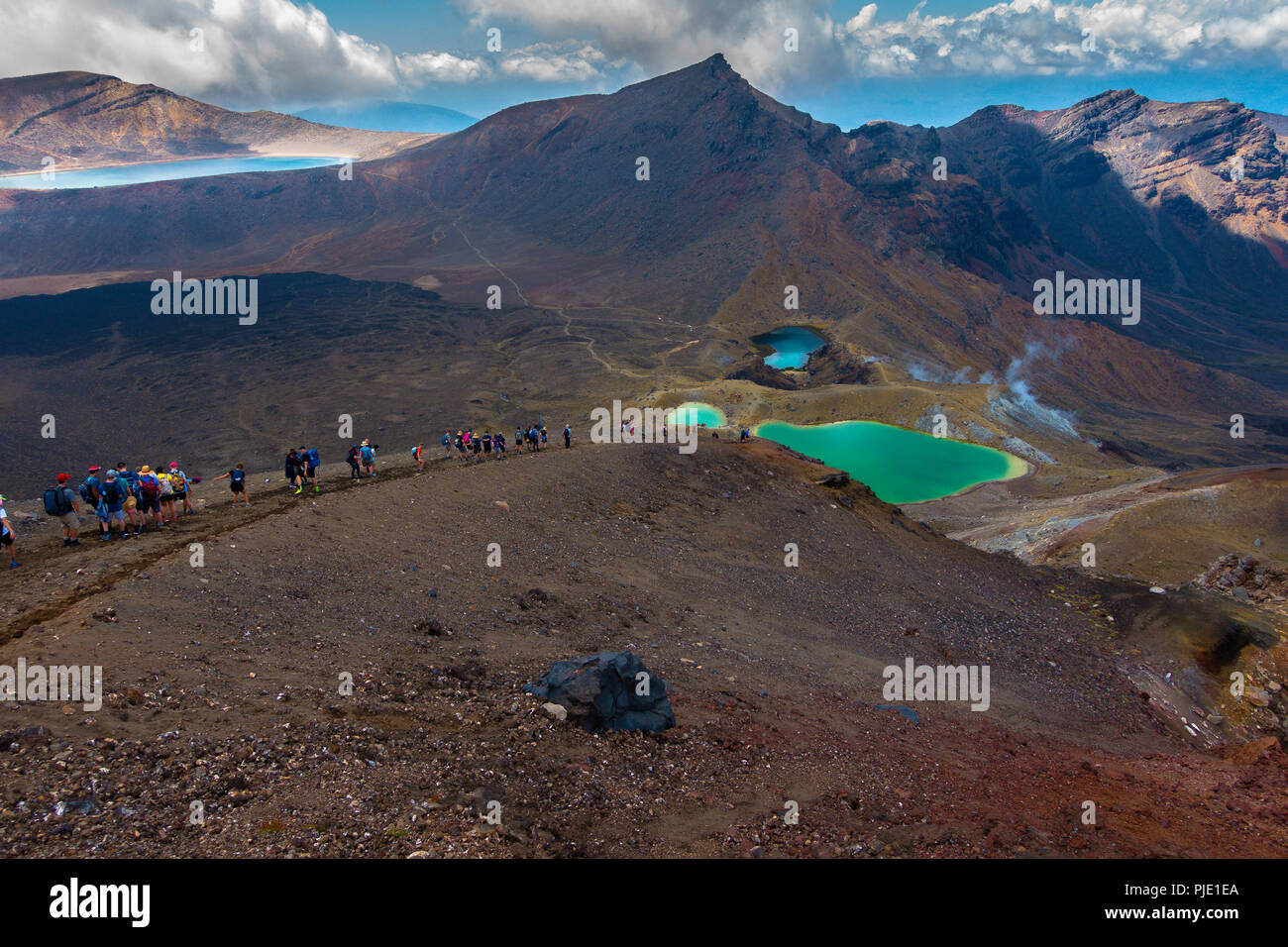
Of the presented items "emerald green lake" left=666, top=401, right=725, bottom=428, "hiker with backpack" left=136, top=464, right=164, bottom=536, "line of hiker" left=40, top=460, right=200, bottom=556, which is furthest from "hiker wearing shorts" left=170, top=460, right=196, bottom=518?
"emerald green lake" left=666, top=401, right=725, bottom=428

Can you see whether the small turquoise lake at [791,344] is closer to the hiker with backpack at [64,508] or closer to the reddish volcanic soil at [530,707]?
the reddish volcanic soil at [530,707]

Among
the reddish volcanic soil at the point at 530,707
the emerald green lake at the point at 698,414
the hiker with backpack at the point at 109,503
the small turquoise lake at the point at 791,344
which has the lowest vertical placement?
the reddish volcanic soil at the point at 530,707

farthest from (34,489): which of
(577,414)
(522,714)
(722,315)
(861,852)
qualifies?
(722,315)

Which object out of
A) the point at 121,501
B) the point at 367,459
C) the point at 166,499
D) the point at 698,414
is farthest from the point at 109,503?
the point at 698,414

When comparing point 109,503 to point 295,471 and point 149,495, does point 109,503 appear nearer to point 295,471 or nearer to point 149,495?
point 149,495

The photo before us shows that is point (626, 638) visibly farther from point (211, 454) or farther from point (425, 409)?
point (425, 409)

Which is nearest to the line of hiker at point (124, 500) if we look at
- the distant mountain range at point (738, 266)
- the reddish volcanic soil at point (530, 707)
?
the reddish volcanic soil at point (530, 707)
